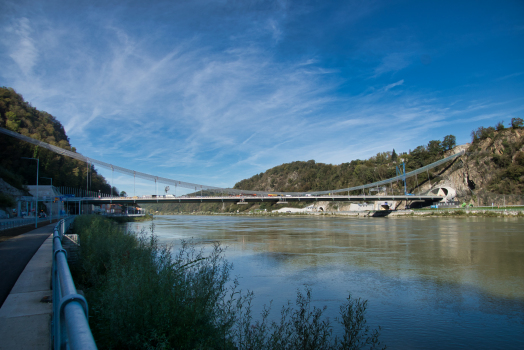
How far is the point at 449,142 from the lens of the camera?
98.9m

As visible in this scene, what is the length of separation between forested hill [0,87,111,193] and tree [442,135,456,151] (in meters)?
105

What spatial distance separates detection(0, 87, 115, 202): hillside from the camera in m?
61.6

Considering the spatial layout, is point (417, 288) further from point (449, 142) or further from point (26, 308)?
point (449, 142)

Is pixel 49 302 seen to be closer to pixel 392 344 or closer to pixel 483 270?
pixel 392 344

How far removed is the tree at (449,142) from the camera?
9888 centimetres

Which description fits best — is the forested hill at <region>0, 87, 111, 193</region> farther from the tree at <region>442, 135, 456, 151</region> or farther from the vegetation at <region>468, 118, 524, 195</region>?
the tree at <region>442, 135, 456, 151</region>

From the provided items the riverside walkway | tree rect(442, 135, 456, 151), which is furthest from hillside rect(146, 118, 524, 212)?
the riverside walkway

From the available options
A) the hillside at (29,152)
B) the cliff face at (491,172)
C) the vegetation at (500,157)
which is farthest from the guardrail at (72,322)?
the vegetation at (500,157)

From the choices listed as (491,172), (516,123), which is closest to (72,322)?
(491,172)

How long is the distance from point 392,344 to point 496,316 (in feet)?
9.35

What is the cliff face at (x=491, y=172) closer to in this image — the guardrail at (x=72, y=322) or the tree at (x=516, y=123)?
the tree at (x=516, y=123)

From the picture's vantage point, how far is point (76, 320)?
4.45 ft

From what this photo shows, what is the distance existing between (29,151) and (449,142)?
111472 mm

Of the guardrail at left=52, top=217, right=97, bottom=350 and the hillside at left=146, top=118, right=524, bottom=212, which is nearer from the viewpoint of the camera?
the guardrail at left=52, top=217, right=97, bottom=350
